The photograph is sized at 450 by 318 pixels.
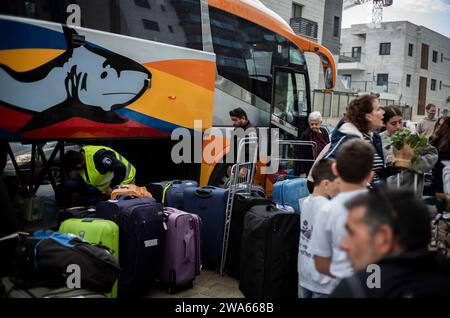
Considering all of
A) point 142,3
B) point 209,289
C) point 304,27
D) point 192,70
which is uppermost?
point 304,27

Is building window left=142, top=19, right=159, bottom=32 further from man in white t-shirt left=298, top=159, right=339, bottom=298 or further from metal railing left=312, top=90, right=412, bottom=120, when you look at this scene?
metal railing left=312, top=90, right=412, bottom=120

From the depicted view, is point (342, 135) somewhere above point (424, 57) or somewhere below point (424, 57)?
below

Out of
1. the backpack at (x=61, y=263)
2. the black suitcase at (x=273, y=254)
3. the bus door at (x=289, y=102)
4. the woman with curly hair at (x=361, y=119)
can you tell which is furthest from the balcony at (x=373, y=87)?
the backpack at (x=61, y=263)

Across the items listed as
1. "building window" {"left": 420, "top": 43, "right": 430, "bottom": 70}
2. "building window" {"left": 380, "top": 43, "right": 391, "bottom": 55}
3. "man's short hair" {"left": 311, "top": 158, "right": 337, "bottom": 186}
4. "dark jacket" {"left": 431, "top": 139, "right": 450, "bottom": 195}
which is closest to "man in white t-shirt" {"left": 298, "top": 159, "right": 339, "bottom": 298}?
"man's short hair" {"left": 311, "top": 158, "right": 337, "bottom": 186}

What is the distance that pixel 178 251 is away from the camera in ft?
14.5

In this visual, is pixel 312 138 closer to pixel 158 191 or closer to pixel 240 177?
pixel 240 177

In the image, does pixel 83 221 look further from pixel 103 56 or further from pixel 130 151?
pixel 130 151

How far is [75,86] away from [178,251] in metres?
2.03

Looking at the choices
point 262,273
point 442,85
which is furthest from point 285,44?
point 442,85

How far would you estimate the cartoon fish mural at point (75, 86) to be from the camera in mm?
4418

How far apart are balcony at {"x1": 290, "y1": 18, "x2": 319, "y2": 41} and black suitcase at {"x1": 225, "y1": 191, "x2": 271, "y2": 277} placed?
18.8 metres

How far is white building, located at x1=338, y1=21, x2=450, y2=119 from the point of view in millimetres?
37250

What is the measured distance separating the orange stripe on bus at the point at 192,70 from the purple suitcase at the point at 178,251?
217cm

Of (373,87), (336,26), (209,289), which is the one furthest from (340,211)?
(373,87)
